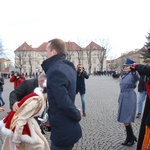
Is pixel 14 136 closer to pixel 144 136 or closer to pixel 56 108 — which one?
pixel 56 108

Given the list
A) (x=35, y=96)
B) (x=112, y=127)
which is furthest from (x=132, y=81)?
(x=35, y=96)

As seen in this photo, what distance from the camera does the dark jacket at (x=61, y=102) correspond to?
264 cm

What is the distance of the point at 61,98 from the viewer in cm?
262

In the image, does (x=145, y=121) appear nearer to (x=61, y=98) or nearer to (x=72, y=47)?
(x=61, y=98)

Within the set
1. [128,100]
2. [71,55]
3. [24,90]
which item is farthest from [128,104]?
[71,55]

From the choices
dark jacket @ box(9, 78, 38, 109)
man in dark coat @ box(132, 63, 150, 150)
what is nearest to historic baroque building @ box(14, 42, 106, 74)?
dark jacket @ box(9, 78, 38, 109)

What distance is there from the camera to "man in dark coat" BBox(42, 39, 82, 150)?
2648mm

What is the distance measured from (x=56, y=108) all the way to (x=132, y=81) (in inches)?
132

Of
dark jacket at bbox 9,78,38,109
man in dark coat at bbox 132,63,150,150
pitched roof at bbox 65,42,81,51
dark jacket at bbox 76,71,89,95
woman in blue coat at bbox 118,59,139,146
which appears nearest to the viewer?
man in dark coat at bbox 132,63,150,150

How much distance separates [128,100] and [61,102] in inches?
130

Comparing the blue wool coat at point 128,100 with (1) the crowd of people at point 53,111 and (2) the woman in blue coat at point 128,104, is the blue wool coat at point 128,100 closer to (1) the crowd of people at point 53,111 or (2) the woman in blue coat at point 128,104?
(2) the woman in blue coat at point 128,104

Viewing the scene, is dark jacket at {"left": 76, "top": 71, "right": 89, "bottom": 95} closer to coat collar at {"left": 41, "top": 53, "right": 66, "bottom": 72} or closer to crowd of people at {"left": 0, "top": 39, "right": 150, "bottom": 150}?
crowd of people at {"left": 0, "top": 39, "right": 150, "bottom": 150}

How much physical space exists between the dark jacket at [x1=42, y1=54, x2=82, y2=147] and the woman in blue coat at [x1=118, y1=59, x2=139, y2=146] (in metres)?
2.93

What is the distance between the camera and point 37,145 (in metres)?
3.46
